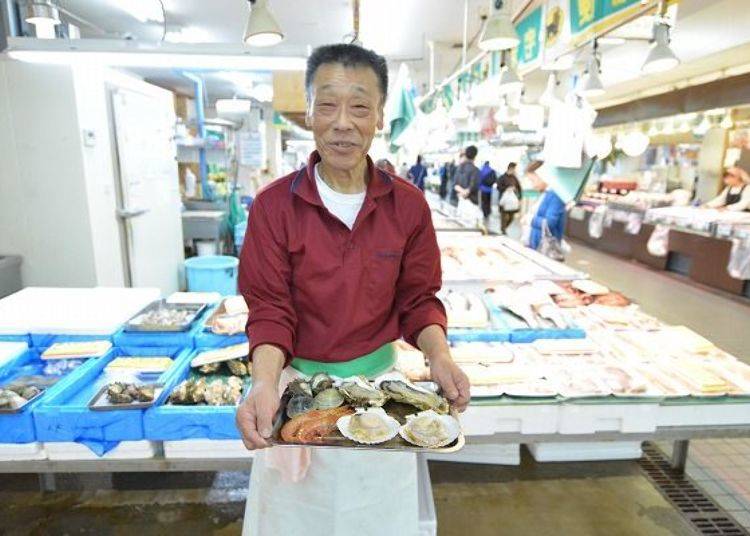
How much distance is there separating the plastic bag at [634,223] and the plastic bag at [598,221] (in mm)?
1002

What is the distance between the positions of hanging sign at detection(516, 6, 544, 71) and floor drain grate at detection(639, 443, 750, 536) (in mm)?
3891

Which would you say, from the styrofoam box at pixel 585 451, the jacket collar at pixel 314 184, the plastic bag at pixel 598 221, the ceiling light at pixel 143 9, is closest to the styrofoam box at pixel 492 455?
the styrofoam box at pixel 585 451

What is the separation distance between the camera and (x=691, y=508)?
3.04m

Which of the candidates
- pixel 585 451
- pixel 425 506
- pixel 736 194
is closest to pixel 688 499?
pixel 585 451

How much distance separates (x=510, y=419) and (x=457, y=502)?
998mm

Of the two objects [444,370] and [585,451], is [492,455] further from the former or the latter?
[444,370]

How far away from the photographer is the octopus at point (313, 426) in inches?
54.3

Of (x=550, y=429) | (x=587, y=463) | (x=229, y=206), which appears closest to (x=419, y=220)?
(x=550, y=429)

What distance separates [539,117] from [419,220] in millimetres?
5396

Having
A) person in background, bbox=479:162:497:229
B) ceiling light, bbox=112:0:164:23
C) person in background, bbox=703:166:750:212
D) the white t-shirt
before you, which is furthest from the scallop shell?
person in background, bbox=703:166:750:212

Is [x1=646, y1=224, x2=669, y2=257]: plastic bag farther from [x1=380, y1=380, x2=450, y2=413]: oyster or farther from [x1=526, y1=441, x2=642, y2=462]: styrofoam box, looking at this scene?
[x1=380, y1=380, x2=450, y2=413]: oyster

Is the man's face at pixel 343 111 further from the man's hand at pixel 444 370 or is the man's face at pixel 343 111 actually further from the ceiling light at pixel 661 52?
the ceiling light at pixel 661 52

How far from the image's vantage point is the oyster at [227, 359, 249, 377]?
2.82m

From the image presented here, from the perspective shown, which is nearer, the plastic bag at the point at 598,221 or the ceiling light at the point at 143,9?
the ceiling light at the point at 143,9
